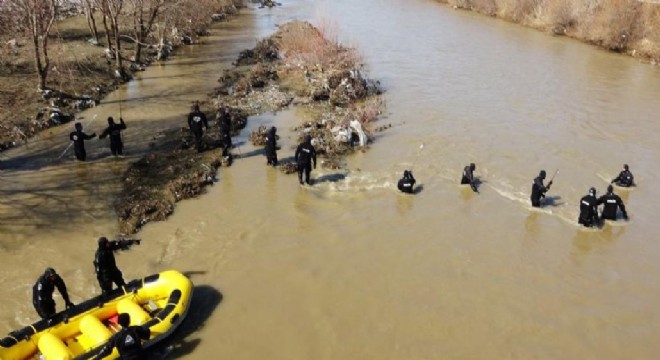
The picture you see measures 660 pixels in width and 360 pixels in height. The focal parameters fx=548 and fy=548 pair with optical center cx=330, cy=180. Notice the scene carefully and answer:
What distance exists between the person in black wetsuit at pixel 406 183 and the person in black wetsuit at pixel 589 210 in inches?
195

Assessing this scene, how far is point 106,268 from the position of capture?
454 inches

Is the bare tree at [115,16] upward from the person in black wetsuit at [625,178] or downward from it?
upward

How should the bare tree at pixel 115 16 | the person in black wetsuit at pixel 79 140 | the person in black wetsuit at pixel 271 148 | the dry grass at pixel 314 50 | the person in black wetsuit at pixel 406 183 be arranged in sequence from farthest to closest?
the dry grass at pixel 314 50, the bare tree at pixel 115 16, the person in black wetsuit at pixel 271 148, the person in black wetsuit at pixel 79 140, the person in black wetsuit at pixel 406 183

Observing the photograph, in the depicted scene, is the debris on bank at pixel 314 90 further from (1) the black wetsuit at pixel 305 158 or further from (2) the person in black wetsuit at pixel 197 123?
(2) the person in black wetsuit at pixel 197 123

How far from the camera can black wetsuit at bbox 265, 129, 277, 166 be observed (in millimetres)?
18328

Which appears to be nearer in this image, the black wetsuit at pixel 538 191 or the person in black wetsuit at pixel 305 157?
the black wetsuit at pixel 538 191

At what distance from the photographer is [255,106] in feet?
81.7

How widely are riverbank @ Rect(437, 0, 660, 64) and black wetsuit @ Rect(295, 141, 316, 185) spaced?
94.9 ft


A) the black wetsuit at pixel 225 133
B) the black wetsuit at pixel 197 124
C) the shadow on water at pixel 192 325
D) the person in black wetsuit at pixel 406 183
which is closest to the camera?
the shadow on water at pixel 192 325

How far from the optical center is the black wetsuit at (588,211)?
15.5 meters

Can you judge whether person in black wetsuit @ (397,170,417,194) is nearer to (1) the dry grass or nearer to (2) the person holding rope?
(2) the person holding rope

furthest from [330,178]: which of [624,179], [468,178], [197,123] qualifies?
[624,179]

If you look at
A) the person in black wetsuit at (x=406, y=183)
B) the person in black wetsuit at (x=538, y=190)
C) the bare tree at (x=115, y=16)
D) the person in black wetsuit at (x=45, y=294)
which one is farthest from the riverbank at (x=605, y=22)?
the person in black wetsuit at (x=45, y=294)

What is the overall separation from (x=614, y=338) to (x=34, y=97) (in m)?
22.6
